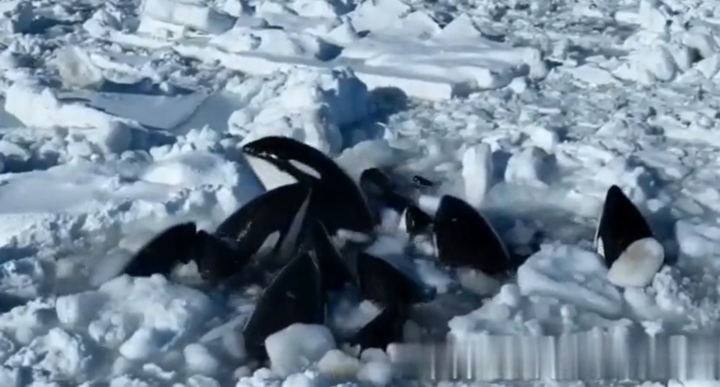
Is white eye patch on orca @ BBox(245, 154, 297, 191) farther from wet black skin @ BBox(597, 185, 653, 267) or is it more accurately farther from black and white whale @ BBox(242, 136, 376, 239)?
wet black skin @ BBox(597, 185, 653, 267)

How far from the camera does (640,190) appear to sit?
13.2 ft

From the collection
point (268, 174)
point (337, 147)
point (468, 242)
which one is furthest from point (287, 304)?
point (337, 147)

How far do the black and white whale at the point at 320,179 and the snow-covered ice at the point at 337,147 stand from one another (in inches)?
4.7

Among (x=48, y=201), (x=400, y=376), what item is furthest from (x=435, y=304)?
(x=48, y=201)

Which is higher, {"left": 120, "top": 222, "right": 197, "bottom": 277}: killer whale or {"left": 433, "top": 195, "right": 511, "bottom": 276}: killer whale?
{"left": 433, "top": 195, "right": 511, "bottom": 276}: killer whale

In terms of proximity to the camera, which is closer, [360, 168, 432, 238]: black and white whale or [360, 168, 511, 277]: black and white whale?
[360, 168, 511, 277]: black and white whale

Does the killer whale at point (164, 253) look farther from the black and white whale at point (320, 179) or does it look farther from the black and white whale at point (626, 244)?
the black and white whale at point (626, 244)

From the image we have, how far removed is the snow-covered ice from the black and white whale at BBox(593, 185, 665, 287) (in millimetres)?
18

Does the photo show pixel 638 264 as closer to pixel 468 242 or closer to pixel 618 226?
pixel 618 226

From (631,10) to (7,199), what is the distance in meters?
4.13

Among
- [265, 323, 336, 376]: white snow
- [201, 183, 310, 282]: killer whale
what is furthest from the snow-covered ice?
[201, 183, 310, 282]: killer whale

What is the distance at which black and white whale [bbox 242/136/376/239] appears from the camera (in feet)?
12.0

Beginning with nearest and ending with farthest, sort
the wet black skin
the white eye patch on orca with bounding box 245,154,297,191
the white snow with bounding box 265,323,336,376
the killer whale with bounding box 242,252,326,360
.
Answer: the white snow with bounding box 265,323,336,376 < the killer whale with bounding box 242,252,326,360 < the wet black skin < the white eye patch on orca with bounding box 245,154,297,191

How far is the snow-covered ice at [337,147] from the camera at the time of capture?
3.09 meters
